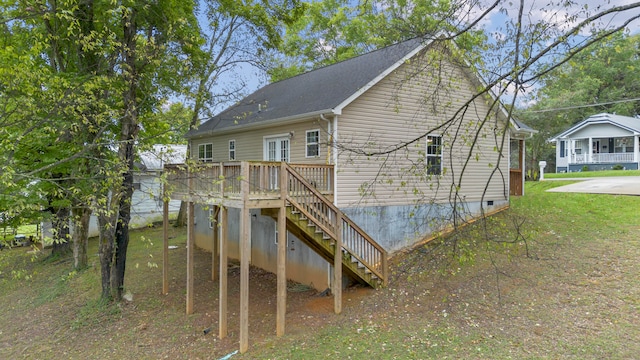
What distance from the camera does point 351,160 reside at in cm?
852

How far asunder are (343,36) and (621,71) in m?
26.7

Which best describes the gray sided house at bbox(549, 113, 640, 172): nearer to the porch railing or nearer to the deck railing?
the porch railing

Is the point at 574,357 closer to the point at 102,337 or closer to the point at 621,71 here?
the point at 102,337

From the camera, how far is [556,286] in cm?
894

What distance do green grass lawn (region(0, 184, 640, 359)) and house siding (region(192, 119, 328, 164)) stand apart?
13.8 feet

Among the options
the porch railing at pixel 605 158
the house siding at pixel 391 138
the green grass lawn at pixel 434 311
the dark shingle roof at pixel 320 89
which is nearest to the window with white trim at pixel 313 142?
the dark shingle roof at pixel 320 89

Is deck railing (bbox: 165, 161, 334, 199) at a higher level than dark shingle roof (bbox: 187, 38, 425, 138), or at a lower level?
lower

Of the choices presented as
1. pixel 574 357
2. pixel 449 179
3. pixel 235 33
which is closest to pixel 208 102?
pixel 235 33

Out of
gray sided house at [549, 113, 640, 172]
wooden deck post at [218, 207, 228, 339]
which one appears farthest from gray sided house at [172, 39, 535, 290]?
gray sided house at [549, 113, 640, 172]

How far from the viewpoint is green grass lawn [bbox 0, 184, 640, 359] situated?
281 inches

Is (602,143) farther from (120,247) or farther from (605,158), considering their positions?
(120,247)

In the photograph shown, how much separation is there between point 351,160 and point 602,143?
100 feet

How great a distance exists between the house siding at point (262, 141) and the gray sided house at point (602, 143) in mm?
26861

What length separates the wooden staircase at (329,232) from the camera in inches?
350
